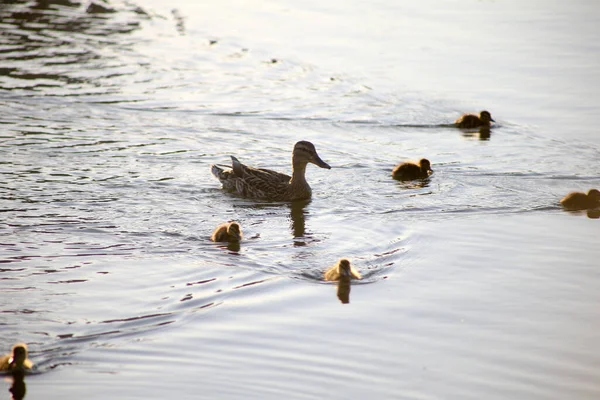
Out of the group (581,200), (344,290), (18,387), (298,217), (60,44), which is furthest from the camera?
(60,44)

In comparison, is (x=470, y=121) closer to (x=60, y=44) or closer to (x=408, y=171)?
(x=408, y=171)

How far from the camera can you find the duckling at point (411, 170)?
446 inches

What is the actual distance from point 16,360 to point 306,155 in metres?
5.57

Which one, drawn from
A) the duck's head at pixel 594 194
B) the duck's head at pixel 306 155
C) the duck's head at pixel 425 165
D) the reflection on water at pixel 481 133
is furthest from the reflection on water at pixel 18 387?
the reflection on water at pixel 481 133

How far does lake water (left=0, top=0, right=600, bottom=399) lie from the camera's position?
22.2ft

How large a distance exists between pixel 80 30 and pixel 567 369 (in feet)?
45.8

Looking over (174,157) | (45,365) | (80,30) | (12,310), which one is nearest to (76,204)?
(174,157)

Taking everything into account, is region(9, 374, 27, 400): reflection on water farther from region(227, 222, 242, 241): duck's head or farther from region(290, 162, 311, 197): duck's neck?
region(290, 162, 311, 197): duck's neck

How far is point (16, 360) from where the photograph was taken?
640cm

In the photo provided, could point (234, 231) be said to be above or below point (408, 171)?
below

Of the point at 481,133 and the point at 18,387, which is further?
the point at 481,133

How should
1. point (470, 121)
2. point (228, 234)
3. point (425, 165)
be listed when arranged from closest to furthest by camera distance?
point (228, 234) → point (425, 165) → point (470, 121)

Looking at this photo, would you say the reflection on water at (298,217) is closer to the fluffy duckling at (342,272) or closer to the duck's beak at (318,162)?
the duck's beak at (318,162)

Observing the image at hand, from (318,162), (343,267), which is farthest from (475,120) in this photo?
(343,267)
